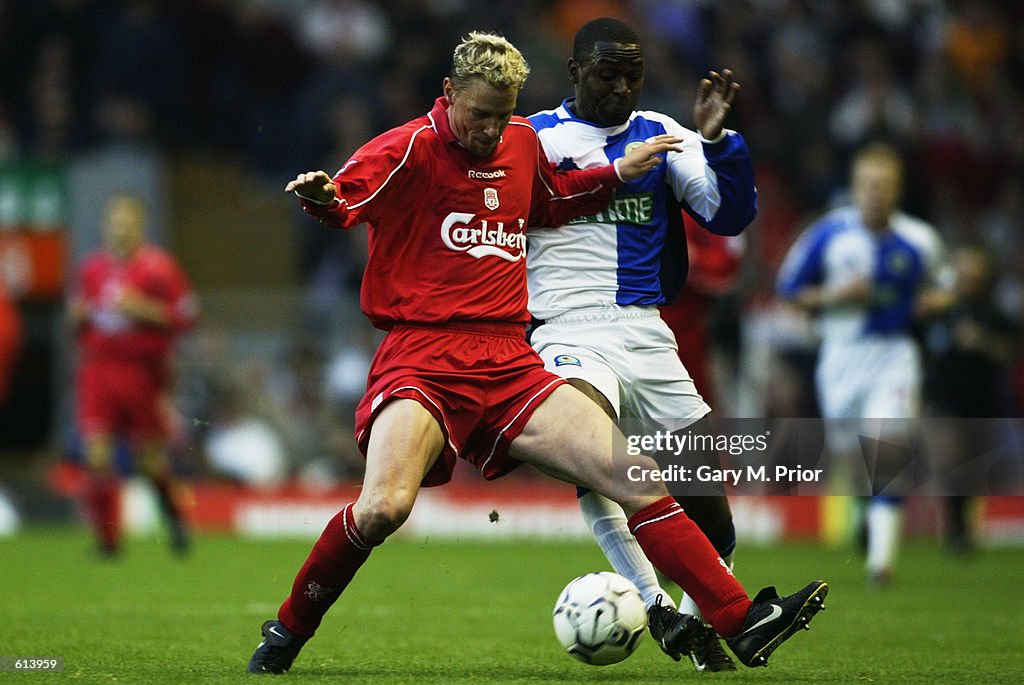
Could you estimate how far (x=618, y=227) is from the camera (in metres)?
6.04

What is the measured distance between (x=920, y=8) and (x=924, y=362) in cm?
465

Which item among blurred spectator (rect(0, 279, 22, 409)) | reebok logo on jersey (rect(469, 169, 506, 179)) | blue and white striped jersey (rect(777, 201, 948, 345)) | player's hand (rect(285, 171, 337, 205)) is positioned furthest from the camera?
blurred spectator (rect(0, 279, 22, 409))

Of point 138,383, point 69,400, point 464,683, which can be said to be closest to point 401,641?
point 464,683

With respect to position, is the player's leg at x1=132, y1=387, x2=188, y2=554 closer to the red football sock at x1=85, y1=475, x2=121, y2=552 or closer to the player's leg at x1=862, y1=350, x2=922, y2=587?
the red football sock at x1=85, y1=475, x2=121, y2=552

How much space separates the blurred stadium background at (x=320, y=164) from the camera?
1395 cm

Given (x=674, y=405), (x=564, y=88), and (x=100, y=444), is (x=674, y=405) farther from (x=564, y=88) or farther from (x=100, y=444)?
(x=564, y=88)

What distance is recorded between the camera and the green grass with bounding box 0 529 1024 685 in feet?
18.5

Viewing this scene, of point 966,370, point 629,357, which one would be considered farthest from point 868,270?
point 629,357

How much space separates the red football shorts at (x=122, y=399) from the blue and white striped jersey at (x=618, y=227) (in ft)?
21.8

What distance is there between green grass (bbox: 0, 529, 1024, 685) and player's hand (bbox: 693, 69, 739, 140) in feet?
6.14

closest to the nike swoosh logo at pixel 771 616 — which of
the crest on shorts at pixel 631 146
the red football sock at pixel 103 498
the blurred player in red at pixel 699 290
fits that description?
the crest on shorts at pixel 631 146

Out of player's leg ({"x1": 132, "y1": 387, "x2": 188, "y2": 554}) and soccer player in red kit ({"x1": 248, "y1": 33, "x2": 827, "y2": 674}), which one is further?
player's leg ({"x1": 132, "y1": 387, "x2": 188, "y2": 554})

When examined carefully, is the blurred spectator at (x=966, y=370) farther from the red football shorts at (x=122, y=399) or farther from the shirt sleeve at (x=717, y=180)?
the shirt sleeve at (x=717, y=180)

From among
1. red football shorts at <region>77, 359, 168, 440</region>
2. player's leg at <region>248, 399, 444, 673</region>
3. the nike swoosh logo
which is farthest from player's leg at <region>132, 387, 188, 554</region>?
the nike swoosh logo
